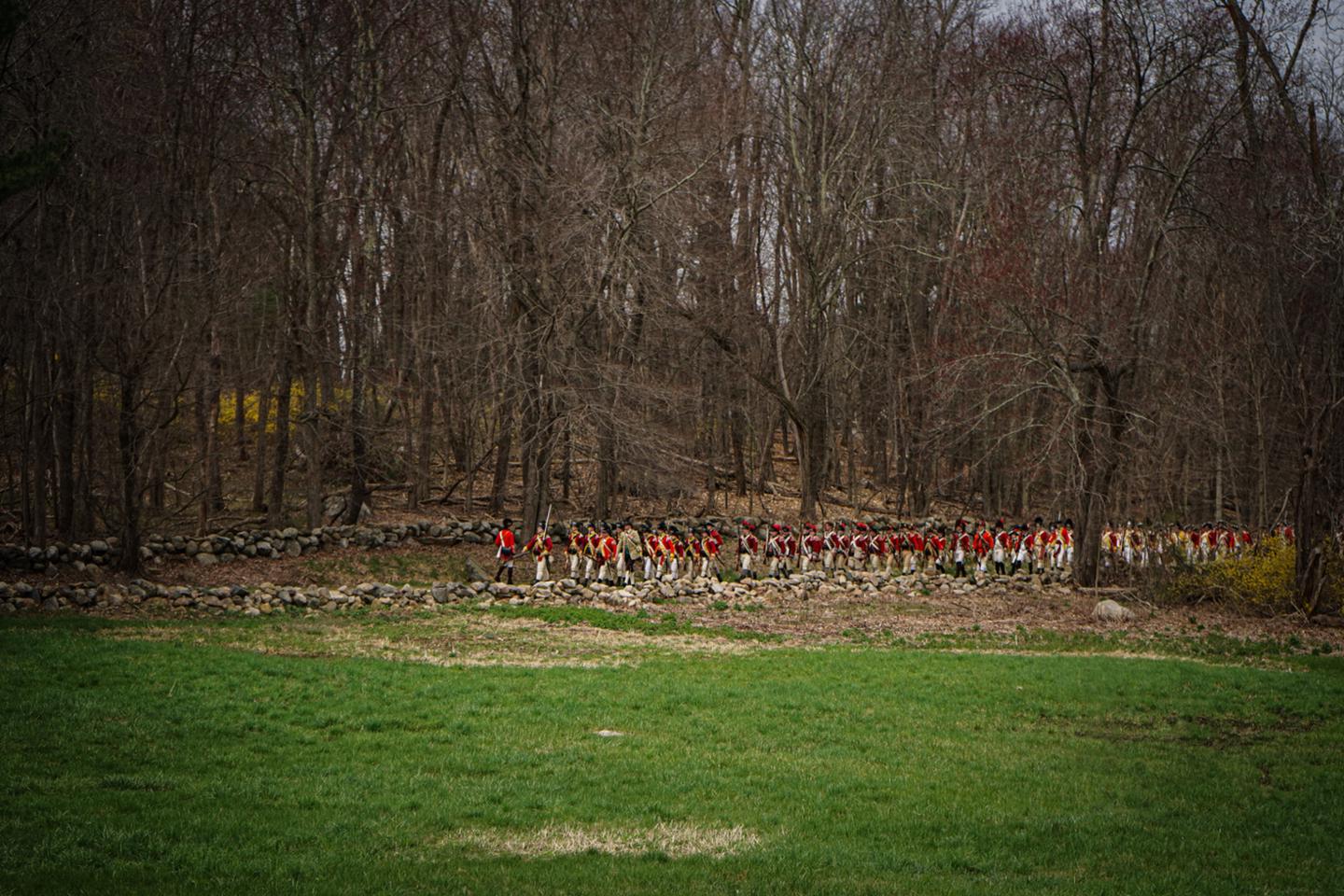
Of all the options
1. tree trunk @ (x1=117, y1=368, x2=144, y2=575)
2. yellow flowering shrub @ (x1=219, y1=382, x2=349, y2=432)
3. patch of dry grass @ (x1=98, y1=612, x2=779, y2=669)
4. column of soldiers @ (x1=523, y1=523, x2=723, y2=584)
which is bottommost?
patch of dry grass @ (x1=98, y1=612, x2=779, y2=669)

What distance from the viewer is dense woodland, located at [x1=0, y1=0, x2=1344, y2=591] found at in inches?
898

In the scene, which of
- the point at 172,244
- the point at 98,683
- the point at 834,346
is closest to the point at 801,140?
the point at 834,346

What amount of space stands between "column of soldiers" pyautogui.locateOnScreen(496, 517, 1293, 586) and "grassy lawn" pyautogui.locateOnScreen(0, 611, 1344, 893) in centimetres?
974

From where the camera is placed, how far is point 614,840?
27.5 feet

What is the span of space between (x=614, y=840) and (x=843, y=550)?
22.2 metres

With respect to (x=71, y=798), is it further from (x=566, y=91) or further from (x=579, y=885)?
(x=566, y=91)

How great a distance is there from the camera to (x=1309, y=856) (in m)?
8.20

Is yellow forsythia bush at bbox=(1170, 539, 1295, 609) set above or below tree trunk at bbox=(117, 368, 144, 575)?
below

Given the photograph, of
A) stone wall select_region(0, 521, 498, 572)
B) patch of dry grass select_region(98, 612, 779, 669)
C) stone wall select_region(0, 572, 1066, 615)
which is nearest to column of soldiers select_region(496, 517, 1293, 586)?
stone wall select_region(0, 572, 1066, 615)

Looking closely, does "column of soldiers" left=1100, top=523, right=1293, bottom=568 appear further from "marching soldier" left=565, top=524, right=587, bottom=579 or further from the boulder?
"marching soldier" left=565, top=524, right=587, bottom=579

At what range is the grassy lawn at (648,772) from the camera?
300 inches

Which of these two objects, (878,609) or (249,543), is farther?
(249,543)

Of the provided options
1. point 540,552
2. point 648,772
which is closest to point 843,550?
point 540,552

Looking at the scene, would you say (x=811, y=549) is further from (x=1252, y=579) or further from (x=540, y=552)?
(x=1252, y=579)
